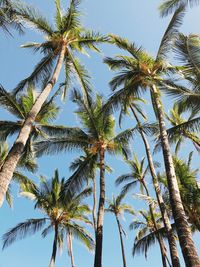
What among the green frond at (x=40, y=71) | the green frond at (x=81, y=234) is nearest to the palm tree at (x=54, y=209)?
the green frond at (x=81, y=234)

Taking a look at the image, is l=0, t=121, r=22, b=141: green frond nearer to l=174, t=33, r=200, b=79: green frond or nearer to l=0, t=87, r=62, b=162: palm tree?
l=0, t=87, r=62, b=162: palm tree

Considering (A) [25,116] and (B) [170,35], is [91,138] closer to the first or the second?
(A) [25,116]

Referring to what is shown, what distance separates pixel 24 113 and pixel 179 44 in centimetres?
911

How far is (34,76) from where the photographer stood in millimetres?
14594

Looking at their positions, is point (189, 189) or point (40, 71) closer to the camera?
point (40, 71)

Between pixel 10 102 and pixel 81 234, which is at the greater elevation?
pixel 10 102

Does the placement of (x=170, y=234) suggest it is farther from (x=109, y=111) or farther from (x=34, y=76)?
(x=34, y=76)

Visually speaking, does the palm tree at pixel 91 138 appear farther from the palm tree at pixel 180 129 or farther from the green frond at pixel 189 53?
the green frond at pixel 189 53

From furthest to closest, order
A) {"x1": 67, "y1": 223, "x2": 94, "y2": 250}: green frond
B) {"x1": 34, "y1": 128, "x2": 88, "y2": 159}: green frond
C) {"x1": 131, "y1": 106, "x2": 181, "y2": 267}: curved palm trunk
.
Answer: {"x1": 67, "y1": 223, "x2": 94, "y2": 250}: green frond, {"x1": 34, "y1": 128, "x2": 88, "y2": 159}: green frond, {"x1": 131, "y1": 106, "x2": 181, "y2": 267}: curved palm trunk

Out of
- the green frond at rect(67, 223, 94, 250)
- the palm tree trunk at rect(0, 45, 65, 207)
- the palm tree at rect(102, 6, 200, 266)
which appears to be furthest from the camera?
the green frond at rect(67, 223, 94, 250)

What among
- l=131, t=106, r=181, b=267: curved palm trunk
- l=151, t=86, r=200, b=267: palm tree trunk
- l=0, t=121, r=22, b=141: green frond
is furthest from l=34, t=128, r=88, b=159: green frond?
l=151, t=86, r=200, b=267: palm tree trunk

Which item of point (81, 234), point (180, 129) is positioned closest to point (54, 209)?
point (81, 234)

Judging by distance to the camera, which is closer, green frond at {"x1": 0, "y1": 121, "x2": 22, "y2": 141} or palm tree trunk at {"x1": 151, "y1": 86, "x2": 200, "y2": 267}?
palm tree trunk at {"x1": 151, "y1": 86, "x2": 200, "y2": 267}

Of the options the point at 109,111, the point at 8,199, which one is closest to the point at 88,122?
the point at 109,111
